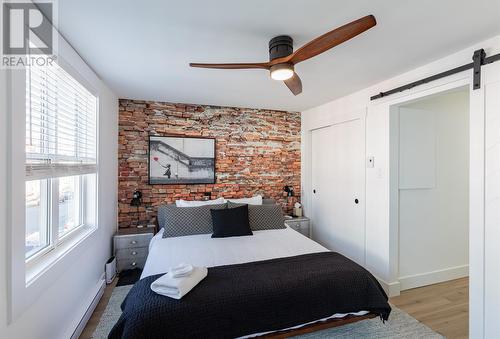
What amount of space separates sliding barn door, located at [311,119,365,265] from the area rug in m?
0.90

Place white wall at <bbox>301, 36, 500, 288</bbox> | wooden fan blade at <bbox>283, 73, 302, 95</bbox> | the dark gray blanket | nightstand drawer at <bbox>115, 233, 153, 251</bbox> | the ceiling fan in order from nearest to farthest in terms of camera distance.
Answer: the ceiling fan < the dark gray blanket < wooden fan blade at <bbox>283, 73, 302, 95</bbox> < white wall at <bbox>301, 36, 500, 288</bbox> < nightstand drawer at <bbox>115, 233, 153, 251</bbox>

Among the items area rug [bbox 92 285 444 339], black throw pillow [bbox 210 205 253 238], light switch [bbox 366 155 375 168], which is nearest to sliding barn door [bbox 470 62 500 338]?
area rug [bbox 92 285 444 339]

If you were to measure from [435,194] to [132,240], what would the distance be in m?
3.97

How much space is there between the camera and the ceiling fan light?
1753 millimetres

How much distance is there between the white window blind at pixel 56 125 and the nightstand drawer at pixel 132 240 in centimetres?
110

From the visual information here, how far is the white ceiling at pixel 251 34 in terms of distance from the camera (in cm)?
150

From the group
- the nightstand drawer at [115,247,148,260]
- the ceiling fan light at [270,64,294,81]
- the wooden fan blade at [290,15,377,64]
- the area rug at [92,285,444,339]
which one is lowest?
the area rug at [92,285,444,339]

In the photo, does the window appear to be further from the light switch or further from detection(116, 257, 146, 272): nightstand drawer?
the light switch

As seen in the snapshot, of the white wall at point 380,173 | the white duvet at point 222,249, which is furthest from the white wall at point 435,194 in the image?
the white duvet at point 222,249

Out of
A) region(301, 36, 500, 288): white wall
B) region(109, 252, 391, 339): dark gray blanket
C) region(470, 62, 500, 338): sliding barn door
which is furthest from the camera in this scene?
region(301, 36, 500, 288): white wall

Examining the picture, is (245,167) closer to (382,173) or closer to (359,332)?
(382,173)

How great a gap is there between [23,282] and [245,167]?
10.2 ft

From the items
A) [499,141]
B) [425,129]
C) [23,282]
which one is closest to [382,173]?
[425,129]

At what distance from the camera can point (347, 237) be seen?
11.3 feet
